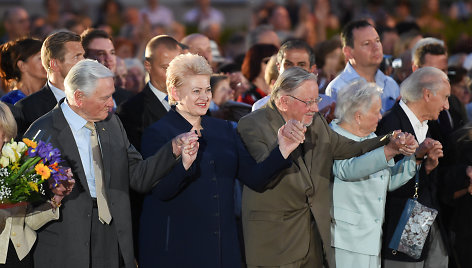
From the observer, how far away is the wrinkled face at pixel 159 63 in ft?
22.6

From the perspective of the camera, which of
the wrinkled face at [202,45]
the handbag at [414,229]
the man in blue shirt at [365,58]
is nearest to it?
the handbag at [414,229]

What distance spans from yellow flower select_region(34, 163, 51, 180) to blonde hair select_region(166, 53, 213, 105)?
111 cm

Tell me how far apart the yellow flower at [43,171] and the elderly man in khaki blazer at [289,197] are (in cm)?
157

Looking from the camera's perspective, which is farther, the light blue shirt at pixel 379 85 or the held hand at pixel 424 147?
the light blue shirt at pixel 379 85

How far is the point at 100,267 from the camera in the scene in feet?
17.7

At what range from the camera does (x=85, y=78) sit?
534 cm

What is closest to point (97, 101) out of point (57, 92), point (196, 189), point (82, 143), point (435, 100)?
point (82, 143)

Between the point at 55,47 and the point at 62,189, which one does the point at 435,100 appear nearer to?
the point at 55,47

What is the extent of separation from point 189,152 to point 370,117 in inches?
69.4

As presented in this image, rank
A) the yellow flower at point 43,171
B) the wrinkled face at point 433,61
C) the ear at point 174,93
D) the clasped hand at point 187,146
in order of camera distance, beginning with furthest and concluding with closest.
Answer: the wrinkled face at point 433,61
the ear at point 174,93
the clasped hand at point 187,146
the yellow flower at point 43,171

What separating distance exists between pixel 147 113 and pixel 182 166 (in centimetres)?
134

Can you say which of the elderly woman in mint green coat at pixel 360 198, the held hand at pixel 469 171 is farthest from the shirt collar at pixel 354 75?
the held hand at pixel 469 171

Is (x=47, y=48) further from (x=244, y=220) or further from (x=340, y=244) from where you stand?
(x=340, y=244)

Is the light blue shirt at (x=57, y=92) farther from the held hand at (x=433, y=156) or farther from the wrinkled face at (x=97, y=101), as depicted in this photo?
the held hand at (x=433, y=156)
